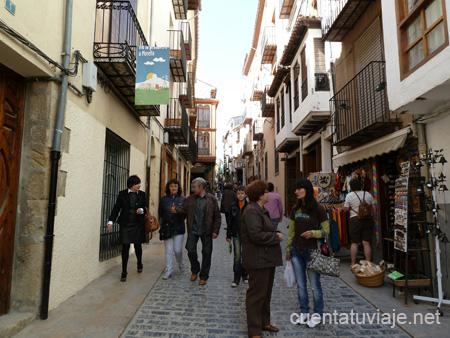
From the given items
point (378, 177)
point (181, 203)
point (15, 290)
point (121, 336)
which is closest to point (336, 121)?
point (378, 177)

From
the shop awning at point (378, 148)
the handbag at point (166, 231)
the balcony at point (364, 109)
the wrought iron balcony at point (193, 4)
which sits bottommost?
the handbag at point (166, 231)

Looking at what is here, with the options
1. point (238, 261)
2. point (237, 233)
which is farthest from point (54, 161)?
point (238, 261)

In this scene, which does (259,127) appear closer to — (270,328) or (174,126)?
(174,126)

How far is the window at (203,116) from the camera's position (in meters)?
33.7

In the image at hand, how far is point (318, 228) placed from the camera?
378 cm

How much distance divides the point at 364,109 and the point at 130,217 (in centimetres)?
580

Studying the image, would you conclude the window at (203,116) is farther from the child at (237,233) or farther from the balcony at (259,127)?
the child at (237,233)

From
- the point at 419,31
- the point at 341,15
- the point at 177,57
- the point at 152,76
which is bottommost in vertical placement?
the point at 152,76

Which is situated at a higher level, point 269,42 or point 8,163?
point 269,42

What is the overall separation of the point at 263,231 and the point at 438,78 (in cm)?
317

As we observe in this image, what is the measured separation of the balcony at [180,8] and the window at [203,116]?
1875cm

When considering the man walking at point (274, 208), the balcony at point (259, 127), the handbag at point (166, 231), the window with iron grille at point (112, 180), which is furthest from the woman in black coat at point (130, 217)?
the balcony at point (259, 127)

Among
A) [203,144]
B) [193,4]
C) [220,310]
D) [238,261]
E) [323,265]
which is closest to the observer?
[323,265]

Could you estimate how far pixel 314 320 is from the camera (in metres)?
3.63
